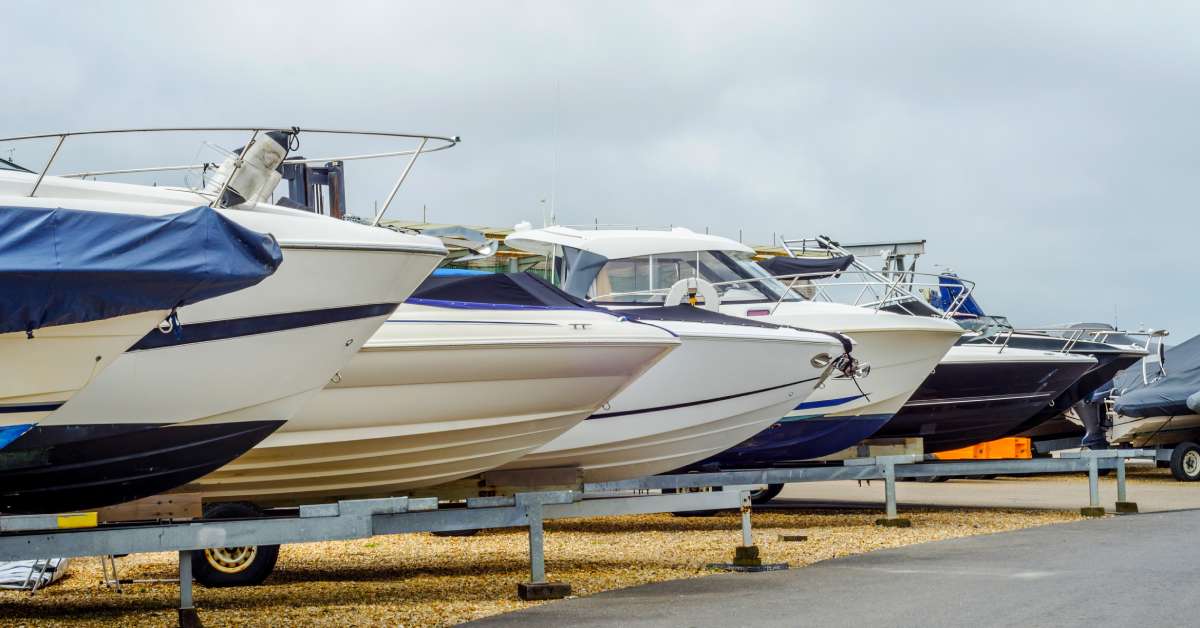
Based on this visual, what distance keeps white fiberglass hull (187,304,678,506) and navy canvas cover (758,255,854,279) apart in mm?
5729

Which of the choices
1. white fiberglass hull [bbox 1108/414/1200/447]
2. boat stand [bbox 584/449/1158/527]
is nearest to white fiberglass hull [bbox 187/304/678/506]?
boat stand [bbox 584/449/1158/527]

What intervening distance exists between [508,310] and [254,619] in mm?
2627

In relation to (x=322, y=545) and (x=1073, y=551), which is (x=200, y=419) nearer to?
(x=322, y=545)

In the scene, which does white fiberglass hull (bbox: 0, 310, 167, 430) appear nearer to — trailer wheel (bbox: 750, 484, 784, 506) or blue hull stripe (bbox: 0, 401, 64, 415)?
blue hull stripe (bbox: 0, 401, 64, 415)

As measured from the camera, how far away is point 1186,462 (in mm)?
18922

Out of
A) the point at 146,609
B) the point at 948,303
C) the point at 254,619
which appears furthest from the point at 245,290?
the point at 948,303

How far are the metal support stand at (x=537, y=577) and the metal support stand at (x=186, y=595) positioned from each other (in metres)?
2.03

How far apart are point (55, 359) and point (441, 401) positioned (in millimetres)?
2714

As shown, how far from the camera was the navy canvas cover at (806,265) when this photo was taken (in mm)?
14703

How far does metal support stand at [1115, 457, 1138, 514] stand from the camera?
43.4 ft

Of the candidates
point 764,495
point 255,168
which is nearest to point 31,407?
point 255,168

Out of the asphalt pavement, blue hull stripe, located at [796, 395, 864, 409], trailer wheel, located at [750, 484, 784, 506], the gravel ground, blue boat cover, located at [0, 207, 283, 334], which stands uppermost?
blue boat cover, located at [0, 207, 283, 334]

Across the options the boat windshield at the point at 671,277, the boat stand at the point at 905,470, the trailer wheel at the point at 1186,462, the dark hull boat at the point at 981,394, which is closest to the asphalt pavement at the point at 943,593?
the boat stand at the point at 905,470

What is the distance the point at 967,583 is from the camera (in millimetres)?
8180
